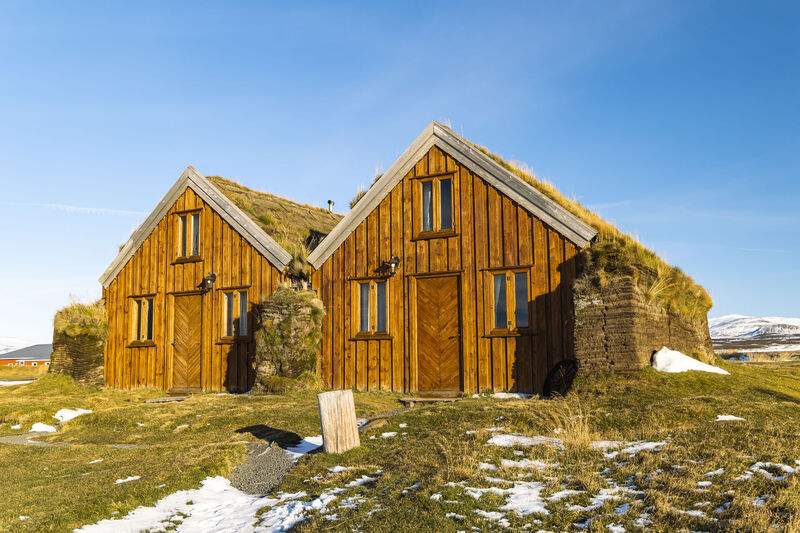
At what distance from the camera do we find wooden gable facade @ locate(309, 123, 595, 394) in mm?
14008

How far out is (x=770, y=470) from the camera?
5.70 metres

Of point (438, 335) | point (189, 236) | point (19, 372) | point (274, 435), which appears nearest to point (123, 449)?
point (274, 435)

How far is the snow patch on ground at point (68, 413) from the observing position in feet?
46.9

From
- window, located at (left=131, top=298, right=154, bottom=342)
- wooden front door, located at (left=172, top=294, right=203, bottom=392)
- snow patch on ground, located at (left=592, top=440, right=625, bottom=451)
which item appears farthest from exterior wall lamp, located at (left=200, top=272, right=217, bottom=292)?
snow patch on ground, located at (left=592, top=440, right=625, bottom=451)

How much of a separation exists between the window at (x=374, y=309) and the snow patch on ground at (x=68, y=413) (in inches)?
274

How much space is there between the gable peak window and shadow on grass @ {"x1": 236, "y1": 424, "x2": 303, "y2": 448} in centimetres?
965

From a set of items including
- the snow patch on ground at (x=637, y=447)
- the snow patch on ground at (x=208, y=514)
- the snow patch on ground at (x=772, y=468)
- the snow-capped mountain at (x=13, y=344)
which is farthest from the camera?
the snow-capped mountain at (x=13, y=344)

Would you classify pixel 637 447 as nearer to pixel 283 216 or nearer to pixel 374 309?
pixel 374 309

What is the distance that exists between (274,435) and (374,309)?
630cm

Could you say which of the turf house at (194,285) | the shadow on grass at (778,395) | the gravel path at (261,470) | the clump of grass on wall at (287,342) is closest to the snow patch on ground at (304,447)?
the gravel path at (261,470)

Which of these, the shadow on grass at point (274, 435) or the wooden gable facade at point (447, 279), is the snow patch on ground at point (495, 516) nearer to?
the shadow on grass at point (274, 435)

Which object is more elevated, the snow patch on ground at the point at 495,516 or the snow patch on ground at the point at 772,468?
the snow patch on ground at the point at 772,468

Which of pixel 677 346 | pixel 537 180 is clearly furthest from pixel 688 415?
pixel 537 180

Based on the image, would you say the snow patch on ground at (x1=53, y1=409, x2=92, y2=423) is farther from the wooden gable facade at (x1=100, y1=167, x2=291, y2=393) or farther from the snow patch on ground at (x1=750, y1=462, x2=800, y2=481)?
the snow patch on ground at (x1=750, y1=462, x2=800, y2=481)
